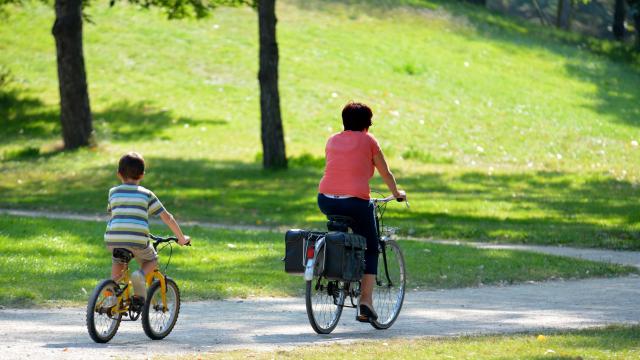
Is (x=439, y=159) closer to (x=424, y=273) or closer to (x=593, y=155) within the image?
(x=593, y=155)

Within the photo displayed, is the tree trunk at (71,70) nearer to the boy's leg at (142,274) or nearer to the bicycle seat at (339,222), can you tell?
the bicycle seat at (339,222)

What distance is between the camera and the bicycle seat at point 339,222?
401 inches

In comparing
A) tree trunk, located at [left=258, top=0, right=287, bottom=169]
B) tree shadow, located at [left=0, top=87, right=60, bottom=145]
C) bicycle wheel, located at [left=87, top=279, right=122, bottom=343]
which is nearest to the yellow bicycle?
bicycle wheel, located at [left=87, top=279, right=122, bottom=343]

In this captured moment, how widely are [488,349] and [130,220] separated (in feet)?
9.03

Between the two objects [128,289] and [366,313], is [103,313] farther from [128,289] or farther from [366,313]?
[366,313]

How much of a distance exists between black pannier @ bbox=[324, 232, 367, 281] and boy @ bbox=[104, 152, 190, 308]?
1246 millimetres

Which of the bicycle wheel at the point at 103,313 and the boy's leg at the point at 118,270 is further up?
the boy's leg at the point at 118,270

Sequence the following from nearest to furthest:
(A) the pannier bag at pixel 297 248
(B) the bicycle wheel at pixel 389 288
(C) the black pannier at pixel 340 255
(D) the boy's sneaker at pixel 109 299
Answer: (D) the boy's sneaker at pixel 109 299 → (C) the black pannier at pixel 340 255 → (A) the pannier bag at pixel 297 248 → (B) the bicycle wheel at pixel 389 288

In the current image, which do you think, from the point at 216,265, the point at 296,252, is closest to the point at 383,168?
the point at 296,252

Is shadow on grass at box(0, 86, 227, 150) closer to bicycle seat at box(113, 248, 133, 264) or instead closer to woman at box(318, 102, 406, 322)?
woman at box(318, 102, 406, 322)

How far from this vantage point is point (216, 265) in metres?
14.7

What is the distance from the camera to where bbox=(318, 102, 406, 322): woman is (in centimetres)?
1016

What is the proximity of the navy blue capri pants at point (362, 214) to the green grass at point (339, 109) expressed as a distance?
8.86m

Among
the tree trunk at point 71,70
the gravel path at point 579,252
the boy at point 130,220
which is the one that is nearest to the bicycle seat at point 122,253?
the boy at point 130,220
